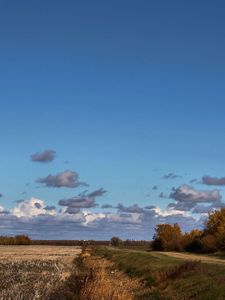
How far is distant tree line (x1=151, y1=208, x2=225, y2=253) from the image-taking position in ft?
343

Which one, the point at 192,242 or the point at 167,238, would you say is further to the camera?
the point at 167,238

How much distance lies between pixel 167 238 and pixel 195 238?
13.7 meters

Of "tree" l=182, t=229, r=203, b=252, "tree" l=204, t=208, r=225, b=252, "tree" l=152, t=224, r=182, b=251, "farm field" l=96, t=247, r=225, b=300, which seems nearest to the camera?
"farm field" l=96, t=247, r=225, b=300

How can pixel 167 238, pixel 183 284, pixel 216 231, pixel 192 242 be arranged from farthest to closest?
1. pixel 167 238
2. pixel 192 242
3. pixel 216 231
4. pixel 183 284

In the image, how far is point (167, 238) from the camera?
457 feet

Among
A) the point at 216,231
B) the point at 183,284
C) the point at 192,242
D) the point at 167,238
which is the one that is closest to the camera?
the point at 183,284

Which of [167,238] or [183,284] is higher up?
[167,238]

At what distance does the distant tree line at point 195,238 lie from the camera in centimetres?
10450

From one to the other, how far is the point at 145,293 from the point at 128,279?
10420 millimetres

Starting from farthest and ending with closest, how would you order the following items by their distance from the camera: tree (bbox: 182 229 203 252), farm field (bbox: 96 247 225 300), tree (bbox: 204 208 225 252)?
tree (bbox: 182 229 203 252), tree (bbox: 204 208 225 252), farm field (bbox: 96 247 225 300)

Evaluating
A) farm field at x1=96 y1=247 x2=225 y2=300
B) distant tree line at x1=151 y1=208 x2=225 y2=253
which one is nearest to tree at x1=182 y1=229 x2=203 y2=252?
distant tree line at x1=151 y1=208 x2=225 y2=253

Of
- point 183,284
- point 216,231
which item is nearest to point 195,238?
point 216,231

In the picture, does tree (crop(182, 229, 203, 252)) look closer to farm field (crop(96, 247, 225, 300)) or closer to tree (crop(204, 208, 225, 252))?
tree (crop(204, 208, 225, 252))

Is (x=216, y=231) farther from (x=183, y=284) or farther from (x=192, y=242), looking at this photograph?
(x=183, y=284)
